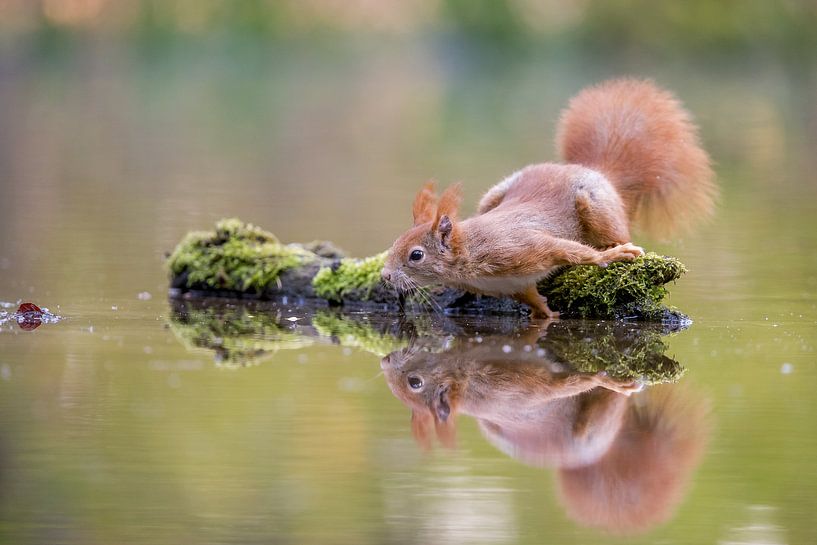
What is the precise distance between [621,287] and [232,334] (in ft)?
6.46

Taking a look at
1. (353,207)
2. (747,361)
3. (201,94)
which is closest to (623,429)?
(747,361)

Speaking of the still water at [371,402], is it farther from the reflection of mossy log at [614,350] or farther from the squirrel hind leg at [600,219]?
the squirrel hind leg at [600,219]

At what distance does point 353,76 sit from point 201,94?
20.9ft

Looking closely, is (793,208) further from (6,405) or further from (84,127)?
(84,127)

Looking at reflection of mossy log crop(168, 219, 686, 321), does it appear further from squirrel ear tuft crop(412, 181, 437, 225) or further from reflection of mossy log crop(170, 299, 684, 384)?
squirrel ear tuft crop(412, 181, 437, 225)

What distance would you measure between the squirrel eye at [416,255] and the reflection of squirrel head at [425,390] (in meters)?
0.63

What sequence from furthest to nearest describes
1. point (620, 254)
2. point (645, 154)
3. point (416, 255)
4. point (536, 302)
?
1. point (645, 154)
2. point (536, 302)
3. point (620, 254)
4. point (416, 255)

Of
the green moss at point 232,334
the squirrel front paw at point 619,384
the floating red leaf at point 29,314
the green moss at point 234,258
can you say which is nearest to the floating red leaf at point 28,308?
the floating red leaf at point 29,314

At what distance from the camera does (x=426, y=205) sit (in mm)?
6766

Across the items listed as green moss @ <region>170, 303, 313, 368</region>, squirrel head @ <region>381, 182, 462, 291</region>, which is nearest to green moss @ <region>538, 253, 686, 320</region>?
squirrel head @ <region>381, 182, 462, 291</region>

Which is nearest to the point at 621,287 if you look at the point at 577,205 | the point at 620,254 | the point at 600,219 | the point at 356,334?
the point at 620,254

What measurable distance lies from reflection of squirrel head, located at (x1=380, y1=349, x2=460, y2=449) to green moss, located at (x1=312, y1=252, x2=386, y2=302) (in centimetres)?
129

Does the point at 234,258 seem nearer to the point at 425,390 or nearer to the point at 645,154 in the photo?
the point at 645,154

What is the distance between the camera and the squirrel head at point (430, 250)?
655 cm
